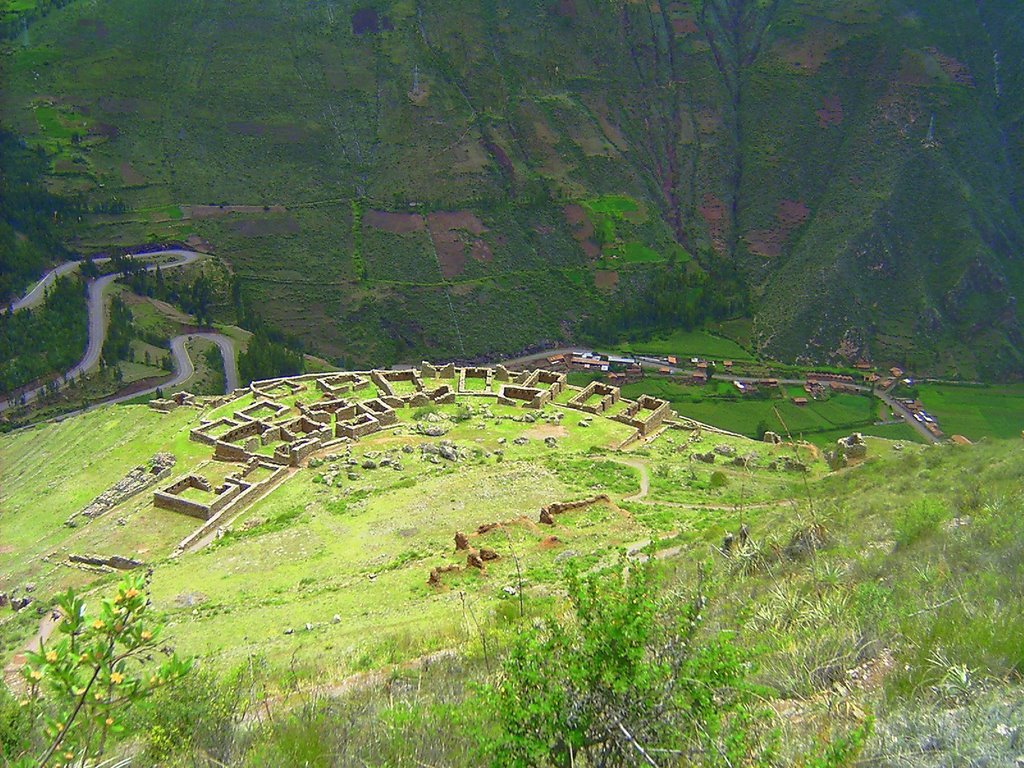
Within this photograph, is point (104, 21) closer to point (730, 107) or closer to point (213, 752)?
point (730, 107)

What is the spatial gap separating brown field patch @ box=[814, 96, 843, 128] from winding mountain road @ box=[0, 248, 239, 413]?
327 feet

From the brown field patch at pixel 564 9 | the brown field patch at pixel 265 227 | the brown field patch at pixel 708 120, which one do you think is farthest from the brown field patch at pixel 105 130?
the brown field patch at pixel 708 120

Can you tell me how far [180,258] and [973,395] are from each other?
99.5 meters

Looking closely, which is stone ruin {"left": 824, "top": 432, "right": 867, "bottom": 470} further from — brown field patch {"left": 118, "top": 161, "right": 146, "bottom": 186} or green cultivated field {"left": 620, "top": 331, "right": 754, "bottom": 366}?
brown field patch {"left": 118, "top": 161, "right": 146, "bottom": 186}

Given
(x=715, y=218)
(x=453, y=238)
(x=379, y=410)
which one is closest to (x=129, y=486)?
(x=379, y=410)

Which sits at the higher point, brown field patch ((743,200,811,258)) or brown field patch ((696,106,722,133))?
brown field patch ((696,106,722,133))

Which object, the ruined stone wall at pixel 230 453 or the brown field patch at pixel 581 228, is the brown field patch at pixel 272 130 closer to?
the brown field patch at pixel 581 228

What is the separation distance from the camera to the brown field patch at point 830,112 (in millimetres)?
115375

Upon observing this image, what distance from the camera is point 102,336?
81250mm

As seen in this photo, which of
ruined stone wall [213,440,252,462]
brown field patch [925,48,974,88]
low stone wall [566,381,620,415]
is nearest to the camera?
ruined stone wall [213,440,252,462]

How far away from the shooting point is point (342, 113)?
114 metres

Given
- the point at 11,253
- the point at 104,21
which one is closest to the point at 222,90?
the point at 104,21

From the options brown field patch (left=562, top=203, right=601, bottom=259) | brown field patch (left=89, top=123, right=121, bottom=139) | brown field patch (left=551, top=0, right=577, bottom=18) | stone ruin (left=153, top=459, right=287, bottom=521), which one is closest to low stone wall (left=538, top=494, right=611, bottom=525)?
stone ruin (left=153, top=459, right=287, bottom=521)

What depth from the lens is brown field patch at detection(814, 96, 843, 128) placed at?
4542 inches
